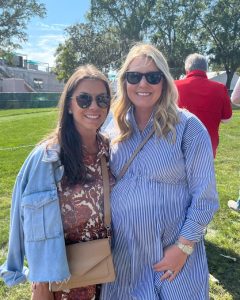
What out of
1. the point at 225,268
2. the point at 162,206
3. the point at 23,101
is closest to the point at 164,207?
the point at 162,206

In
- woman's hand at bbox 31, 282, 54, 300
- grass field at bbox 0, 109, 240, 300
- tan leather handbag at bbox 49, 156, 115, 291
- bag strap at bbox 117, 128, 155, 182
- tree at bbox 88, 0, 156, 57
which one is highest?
tree at bbox 88, 0, 156, 57

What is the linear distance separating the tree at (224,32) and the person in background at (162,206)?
142 feet

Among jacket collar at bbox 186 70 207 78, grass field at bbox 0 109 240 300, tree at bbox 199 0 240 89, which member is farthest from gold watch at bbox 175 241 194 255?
tree at bbox 199 0 240 89

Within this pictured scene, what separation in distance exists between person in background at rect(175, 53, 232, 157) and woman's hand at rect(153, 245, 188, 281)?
2.85 m

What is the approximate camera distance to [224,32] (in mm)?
45312

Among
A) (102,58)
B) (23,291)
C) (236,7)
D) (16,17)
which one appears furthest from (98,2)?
(23,291)

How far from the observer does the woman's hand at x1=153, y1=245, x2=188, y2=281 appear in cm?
238

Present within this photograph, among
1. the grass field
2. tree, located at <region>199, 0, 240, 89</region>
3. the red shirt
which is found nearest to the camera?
the grass field

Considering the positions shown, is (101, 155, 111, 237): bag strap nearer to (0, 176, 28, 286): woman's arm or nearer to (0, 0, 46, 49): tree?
(0, 176, 28, 286): woman's arm

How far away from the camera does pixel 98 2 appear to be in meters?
51.7

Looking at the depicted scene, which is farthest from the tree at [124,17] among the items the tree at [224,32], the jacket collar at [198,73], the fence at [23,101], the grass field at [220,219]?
the jacket collar at [198,73]

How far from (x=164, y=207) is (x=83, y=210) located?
445mm

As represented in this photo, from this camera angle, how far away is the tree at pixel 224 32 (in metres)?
44.6

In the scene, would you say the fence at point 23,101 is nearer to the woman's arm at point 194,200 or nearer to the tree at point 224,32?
the tree at point 224,32
